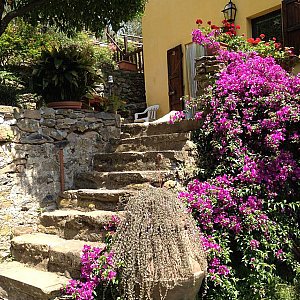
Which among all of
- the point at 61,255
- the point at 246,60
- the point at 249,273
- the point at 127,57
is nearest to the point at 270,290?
the point at 249,273

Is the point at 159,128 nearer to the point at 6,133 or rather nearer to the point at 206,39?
the point at 206,39

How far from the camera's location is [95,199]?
4.09 m

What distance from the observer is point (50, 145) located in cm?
459

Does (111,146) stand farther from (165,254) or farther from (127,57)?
(127,57)

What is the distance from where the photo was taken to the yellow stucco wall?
7.20 m

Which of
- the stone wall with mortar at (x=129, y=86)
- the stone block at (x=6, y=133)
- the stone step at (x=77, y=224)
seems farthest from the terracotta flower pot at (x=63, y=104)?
the stone wall with mortar at (x=129, y=86)

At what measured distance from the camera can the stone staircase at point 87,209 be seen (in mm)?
3402

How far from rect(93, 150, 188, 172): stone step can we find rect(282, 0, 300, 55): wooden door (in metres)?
3.08

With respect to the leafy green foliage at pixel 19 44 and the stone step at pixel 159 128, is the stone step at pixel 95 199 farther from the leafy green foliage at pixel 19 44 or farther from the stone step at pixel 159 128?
the leafy green foliage at pixel 19 44

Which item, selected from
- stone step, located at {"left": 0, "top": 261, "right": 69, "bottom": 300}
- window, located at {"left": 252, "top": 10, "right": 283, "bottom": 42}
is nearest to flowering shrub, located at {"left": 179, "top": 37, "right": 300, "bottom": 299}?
stone step, located at {"left": 0, "top": 261, "right": 69, "bottom": 300}

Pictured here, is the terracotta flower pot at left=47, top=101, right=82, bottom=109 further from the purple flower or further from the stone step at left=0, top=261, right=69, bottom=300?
the purple flower

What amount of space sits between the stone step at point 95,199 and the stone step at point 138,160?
61cm

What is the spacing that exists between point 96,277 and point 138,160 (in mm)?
1791

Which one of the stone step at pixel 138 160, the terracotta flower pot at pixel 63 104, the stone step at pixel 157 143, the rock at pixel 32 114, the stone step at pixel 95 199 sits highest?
the terracotta flower pot at pixel 63 104
